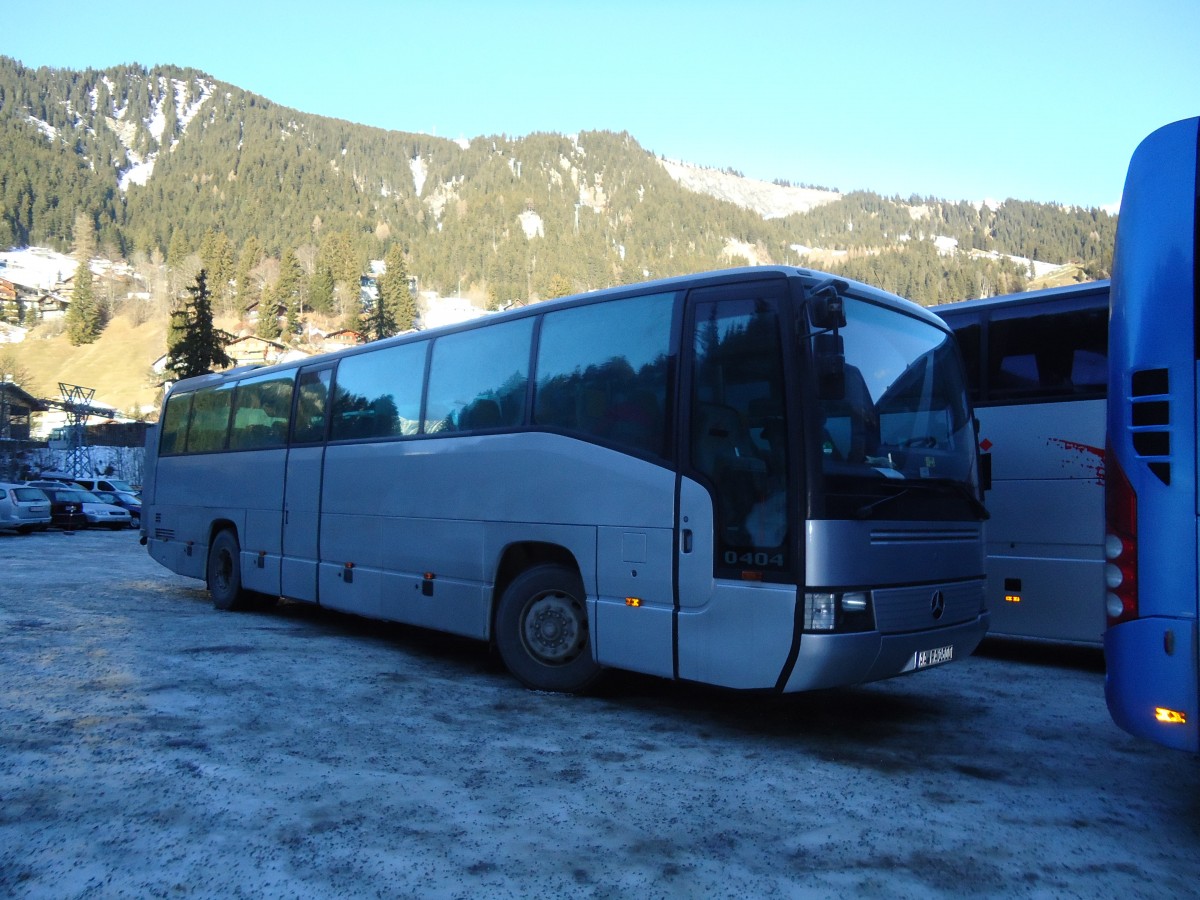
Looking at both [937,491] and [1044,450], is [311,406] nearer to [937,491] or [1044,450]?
[937,491]

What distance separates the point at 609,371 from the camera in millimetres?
7047

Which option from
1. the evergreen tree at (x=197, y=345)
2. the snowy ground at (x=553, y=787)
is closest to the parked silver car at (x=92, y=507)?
the snowy ground at (x=553, y=787)

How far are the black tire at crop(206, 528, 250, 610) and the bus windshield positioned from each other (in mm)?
8884

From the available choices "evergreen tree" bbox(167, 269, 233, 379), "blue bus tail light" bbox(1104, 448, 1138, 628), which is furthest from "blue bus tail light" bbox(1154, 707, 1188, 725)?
"evergreen tree" bbox(167, 269, 233, 379)

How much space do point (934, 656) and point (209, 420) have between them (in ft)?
35.7

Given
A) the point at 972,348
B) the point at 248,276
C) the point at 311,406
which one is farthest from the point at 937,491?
the point at 248,276

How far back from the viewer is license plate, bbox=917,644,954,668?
19.9 ft

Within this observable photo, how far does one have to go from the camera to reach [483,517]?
8000mm

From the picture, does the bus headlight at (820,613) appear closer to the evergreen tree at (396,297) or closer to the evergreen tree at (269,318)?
the evergreen tree at (396,297)

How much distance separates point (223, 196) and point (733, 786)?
191742mm

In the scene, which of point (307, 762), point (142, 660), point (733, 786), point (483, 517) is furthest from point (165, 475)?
point (733, 786)

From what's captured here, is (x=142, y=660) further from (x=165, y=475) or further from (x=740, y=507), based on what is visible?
(x=165, y=475)

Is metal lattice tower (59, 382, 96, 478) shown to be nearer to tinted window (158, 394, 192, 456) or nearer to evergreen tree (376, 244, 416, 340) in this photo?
tinted window (158, 394, 192, 456)

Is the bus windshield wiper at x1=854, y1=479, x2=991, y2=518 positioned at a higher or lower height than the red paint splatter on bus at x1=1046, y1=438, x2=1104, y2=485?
lower
